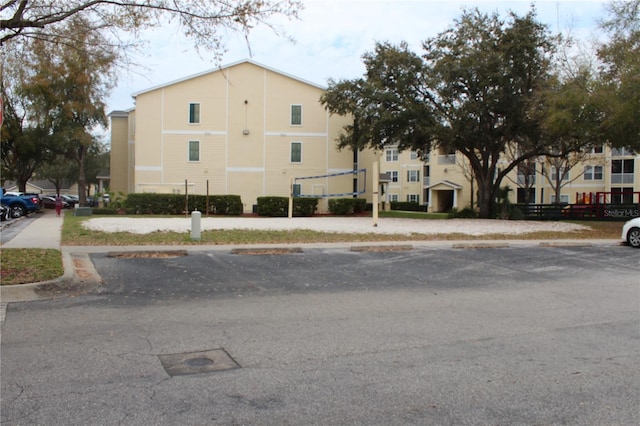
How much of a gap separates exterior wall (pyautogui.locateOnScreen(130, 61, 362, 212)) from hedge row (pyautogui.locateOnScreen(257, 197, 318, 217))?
2005 mm

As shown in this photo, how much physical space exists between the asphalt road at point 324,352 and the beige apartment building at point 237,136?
98.2 feet

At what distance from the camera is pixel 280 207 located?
3706cm

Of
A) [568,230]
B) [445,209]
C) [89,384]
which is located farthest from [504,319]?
[445,209]

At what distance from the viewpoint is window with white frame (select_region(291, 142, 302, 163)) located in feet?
132

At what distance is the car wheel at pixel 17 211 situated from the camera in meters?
29.8

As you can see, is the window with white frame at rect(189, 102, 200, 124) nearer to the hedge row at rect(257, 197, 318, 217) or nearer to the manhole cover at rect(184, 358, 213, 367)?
the hedge row at rect(257, 197, 318, 217)

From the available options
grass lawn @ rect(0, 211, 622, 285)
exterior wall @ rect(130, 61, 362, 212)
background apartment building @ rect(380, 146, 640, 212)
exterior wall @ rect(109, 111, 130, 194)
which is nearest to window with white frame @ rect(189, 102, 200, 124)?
exterior wall @ rect(130, 61, 362, 212)

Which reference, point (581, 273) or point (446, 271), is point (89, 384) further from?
point (581, 273)

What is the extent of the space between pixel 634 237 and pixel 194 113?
102 ft

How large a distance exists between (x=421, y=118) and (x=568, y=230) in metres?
9.29

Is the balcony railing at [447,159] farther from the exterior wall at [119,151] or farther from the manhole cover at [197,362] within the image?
the manhole cover at [197,362]

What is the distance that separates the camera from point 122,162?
47281mm

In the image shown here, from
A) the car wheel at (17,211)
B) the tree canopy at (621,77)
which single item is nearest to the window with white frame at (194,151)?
the car wheel at (17,211)

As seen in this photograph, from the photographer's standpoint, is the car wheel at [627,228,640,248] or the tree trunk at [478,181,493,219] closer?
the car wheel at [627,228,640,248]
